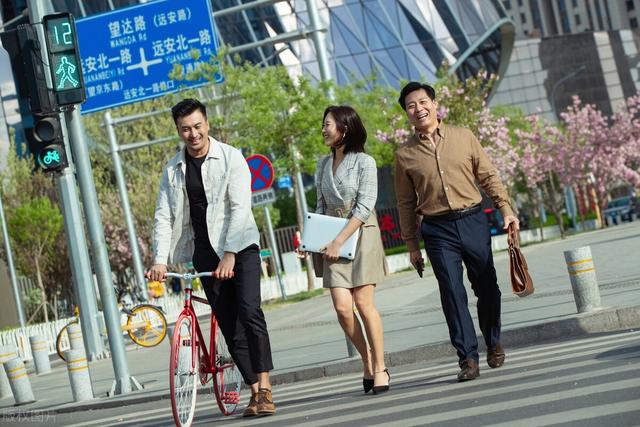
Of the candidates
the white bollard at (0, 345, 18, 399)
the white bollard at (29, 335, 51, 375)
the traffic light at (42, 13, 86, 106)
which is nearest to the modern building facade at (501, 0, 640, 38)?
the white bollard at (29, 335, 51, 375)

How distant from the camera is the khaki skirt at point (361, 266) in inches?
360

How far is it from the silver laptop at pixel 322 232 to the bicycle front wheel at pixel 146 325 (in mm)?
14941

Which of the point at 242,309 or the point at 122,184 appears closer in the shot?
the point at 242,309

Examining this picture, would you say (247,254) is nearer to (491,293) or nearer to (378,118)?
(491,293)

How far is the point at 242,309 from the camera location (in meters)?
8.56

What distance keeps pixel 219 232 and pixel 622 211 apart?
227ft

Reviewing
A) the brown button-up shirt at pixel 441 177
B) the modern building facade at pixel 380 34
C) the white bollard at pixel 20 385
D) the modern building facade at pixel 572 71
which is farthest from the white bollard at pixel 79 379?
the modern building facade at pixel 572 71

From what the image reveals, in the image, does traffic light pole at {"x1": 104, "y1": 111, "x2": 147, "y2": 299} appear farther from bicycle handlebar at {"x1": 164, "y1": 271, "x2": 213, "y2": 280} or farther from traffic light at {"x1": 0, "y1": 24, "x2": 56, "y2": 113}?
bicycle handlebar at {"x1": 164, "y1": 271, "x2": 213, "y2": 280}

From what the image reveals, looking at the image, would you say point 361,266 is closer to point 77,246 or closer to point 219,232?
point 219,232

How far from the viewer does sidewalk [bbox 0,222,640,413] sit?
11648 millimetres

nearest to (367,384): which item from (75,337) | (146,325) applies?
(75,337)

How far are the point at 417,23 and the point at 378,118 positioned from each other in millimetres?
22058

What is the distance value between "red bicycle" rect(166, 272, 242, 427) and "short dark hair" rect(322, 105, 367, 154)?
153 centimetres

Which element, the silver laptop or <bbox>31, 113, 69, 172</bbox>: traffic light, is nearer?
the silver laptop
